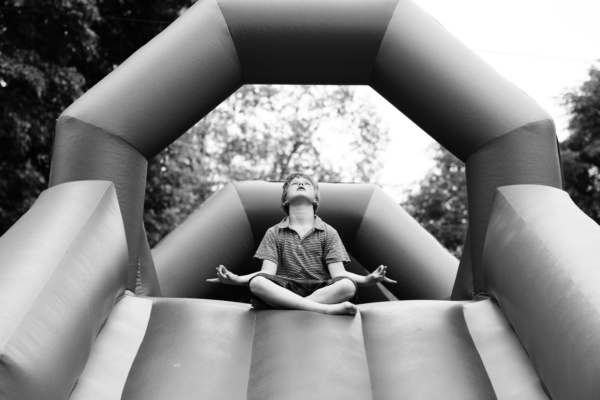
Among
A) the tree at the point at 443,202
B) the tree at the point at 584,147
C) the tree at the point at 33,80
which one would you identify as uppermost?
the tree at the point at 33,80

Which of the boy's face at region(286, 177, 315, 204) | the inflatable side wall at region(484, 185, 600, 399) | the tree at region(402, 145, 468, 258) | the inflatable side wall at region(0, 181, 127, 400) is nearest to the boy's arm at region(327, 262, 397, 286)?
the boy's face at region(286, 177, 315, 204)

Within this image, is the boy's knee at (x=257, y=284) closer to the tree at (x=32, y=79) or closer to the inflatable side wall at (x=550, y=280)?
the inflatable side wall at (x=550, y=280)

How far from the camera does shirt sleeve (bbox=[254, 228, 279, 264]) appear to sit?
3324 mm

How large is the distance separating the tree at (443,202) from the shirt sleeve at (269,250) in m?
17.2

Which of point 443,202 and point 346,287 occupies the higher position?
point 346,287

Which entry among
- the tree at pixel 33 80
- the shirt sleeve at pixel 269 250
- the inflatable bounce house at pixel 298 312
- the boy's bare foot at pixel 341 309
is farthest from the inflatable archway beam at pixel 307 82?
the tree at pixel 33 80

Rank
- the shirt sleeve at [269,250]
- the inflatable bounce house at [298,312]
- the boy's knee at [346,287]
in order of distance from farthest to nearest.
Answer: the shirt sleeve at [269,250] < the boy's knee at [346,287] < the inflatable bounce house at [298,312]

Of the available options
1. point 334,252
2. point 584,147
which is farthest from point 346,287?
point 584,147

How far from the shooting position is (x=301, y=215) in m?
3.49

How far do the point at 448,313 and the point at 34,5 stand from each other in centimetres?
670

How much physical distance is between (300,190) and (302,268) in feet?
1.24

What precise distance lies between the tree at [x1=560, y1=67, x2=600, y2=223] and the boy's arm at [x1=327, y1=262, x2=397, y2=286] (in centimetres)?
A: 1441

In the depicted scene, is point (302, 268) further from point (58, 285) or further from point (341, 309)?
point (58, 285)

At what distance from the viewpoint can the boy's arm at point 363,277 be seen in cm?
287
